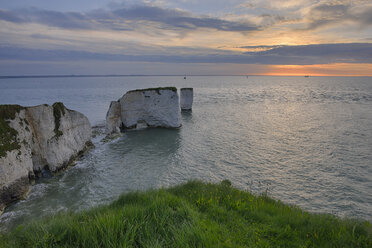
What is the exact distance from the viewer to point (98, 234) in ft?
15.0

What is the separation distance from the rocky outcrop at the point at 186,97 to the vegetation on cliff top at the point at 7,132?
A: 3353cm

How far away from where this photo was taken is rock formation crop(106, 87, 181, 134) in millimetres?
28312

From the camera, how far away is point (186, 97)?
45.0 m

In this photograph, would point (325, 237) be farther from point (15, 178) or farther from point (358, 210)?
point (15, 178)

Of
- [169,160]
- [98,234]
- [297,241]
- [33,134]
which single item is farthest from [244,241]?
[33,134]

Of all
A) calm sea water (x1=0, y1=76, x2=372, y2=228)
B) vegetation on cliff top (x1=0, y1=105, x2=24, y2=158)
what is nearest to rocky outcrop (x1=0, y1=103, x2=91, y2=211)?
vegetation on cliff top (x1=0, y1=105, x2=24, y2=158)

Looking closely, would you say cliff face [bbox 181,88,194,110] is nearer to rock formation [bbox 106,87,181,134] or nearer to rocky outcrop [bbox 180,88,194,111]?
rocky outcrop [bbox 180,88,194,111]

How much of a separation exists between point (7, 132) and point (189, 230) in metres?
Result: 14.0

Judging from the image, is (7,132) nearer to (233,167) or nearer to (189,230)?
(189,230)

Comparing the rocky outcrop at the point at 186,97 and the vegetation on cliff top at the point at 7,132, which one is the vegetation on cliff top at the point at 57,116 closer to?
the vegetation on cliff top at the point at 7,132

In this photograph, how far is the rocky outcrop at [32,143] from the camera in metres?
11.8

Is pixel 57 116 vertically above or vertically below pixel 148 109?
above

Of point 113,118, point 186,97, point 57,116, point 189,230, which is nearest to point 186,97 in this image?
point 186,97

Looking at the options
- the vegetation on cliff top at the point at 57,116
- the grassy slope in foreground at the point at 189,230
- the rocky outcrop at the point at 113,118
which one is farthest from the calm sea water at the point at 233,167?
the grassy slope in foreground at the point at 189,230
